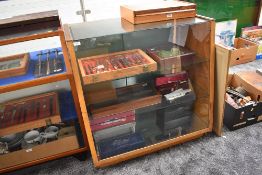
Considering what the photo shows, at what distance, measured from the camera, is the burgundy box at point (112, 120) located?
4.98ft

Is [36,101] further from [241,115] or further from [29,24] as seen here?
[241,115]

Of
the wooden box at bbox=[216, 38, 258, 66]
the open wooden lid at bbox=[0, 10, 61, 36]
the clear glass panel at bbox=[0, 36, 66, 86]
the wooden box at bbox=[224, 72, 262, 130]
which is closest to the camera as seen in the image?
the open wooden lid at bbox=[0, 10, 61, 36]

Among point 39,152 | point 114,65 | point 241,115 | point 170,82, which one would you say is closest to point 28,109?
point 39,152

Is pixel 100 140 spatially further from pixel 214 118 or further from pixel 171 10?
pixel 171 10

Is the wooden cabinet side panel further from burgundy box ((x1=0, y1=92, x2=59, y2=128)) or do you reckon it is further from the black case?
burgundy box ((x1=0, y1=92, x2=59, y2=128))

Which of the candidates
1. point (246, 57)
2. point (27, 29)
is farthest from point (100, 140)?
point (246, 57)

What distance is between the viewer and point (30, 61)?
158cm

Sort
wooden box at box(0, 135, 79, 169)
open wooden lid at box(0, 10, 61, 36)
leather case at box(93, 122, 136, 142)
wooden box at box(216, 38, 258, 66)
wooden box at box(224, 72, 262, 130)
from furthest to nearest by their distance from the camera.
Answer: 1. wooden box at box(216, 38, 258, 66)
2. wooden box at box(224, 72, 262, 130)
3. leather case at box(93, 122, 136, 142)
4. wooden box at box(0, 135, 79, 169)
5. open wooden lid at box(0, 10, 61, 36)

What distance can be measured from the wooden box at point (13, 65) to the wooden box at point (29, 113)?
0.95ft

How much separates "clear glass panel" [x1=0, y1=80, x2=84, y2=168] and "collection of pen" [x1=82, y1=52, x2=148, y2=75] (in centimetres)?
35

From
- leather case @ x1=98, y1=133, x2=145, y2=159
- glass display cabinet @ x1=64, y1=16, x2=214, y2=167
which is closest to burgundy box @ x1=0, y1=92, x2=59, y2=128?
glass display cabinet @ x1=64, y1=16, x2=214, y2=167

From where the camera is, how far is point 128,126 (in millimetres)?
→ 1659

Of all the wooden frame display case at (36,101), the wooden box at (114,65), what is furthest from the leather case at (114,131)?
the wooden box at (114,65)

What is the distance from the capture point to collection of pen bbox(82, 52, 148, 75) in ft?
4.50
